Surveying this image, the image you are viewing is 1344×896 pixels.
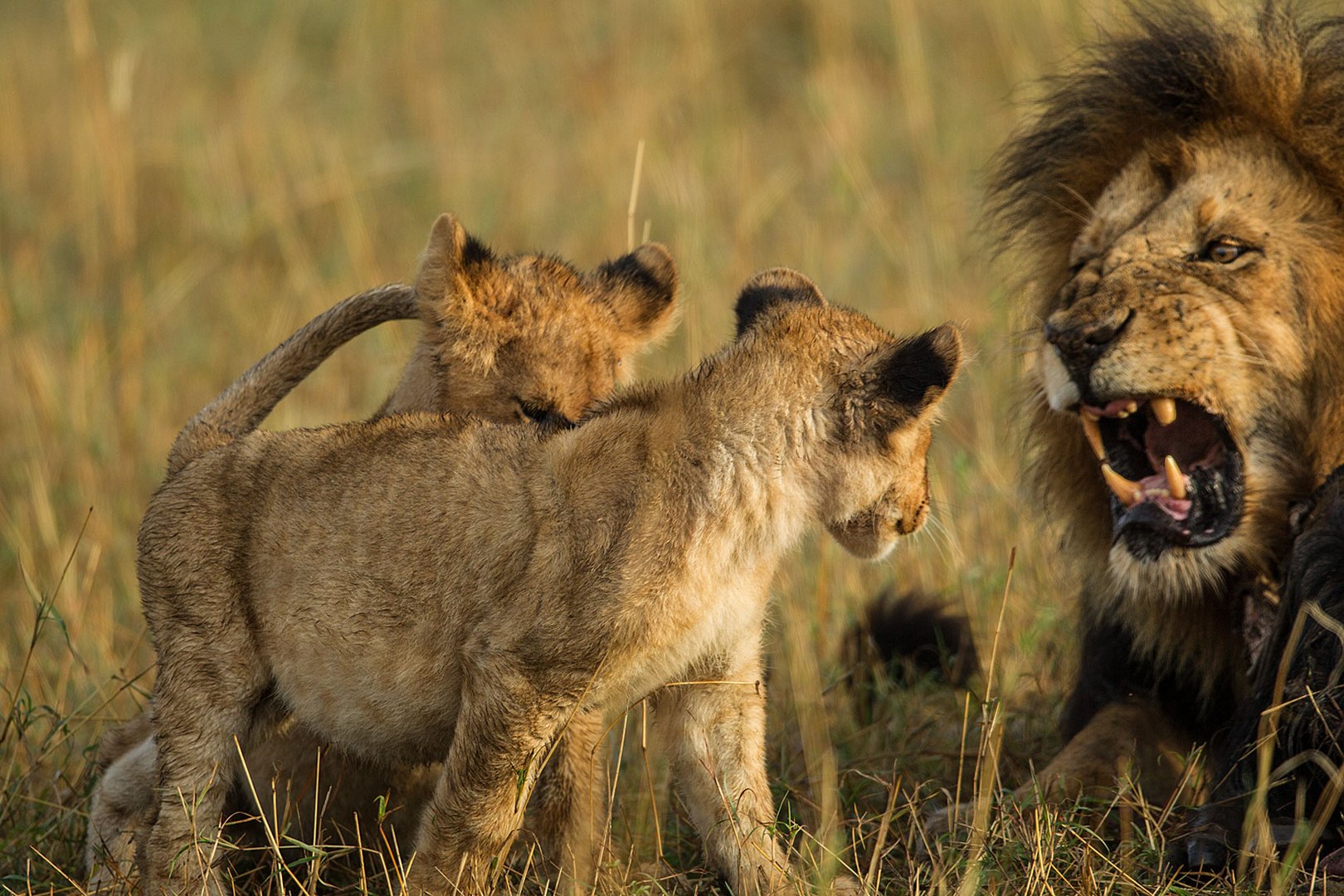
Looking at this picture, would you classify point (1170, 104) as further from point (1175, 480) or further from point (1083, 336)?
point (1175, 480)

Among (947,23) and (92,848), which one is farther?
(947,23)

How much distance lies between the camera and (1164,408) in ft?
10.7

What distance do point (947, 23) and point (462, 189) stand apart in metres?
2.92

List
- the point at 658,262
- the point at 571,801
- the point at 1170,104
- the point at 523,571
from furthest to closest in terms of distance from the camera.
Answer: the point at 658,262
the point at 1170,104
the point at 571,801
the point at 523,571

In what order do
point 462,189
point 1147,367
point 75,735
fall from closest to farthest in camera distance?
1. point 1147,367
2. point 75,735
3. point 462,189

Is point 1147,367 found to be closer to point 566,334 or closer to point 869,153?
point 566,334

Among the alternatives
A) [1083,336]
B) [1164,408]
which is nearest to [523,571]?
[1083,336]

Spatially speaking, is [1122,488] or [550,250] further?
[550,250]

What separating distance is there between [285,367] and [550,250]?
4.21 m

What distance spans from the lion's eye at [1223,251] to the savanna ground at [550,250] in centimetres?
51

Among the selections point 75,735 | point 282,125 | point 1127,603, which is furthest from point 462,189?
point 1127,603

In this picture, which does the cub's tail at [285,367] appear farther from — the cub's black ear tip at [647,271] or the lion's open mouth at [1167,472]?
the lion's open mouth at [1167,472]

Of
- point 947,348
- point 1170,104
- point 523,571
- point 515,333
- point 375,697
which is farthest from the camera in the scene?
point 1170,104

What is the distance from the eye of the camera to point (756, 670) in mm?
2854
